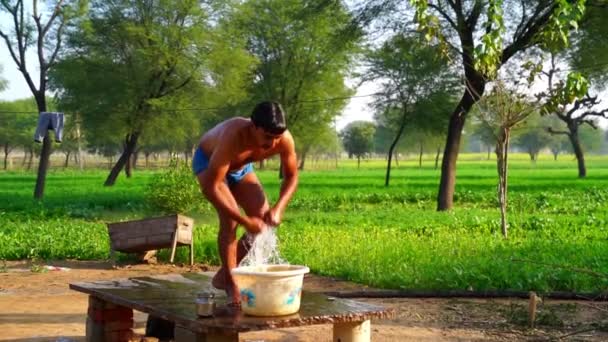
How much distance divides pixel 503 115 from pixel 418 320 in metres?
6.19

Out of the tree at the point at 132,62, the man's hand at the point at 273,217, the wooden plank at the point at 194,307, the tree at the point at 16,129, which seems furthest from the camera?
the tree at the point at 16,129

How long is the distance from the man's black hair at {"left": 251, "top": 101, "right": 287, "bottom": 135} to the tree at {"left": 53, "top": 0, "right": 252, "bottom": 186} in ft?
85.3

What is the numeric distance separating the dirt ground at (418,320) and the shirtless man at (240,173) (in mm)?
1041

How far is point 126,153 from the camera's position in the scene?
31344mm

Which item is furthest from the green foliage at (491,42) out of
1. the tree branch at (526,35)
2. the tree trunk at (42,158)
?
the tree trunk at (42,158)

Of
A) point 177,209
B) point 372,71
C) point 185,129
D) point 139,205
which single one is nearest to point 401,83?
point 372,71

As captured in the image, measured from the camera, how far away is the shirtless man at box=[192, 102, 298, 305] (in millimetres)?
4570

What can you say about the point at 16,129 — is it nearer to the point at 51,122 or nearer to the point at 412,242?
the point at 51,122

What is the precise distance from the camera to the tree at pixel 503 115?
11.6 meters

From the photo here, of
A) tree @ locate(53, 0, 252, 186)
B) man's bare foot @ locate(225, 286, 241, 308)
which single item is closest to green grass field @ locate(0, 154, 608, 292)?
man's bare foot @ locate(225, 286, 241, 308)

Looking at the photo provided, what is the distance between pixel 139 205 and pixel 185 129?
46.2 ft

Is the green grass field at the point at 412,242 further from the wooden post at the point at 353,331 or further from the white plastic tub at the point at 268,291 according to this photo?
the white plastic tub at the point at 268,291

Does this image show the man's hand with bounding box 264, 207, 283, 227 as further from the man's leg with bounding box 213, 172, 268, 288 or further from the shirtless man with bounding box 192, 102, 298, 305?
the man's leg with bounding box 213, 172, 268, 288

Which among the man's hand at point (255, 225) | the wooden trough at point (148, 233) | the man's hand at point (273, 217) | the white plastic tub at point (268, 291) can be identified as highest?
the man's hand at point (273, 217)
